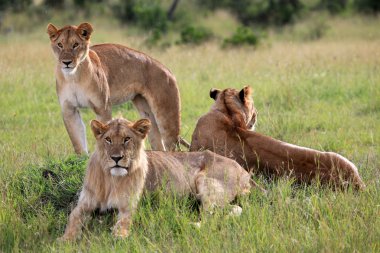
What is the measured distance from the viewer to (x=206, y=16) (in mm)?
22344

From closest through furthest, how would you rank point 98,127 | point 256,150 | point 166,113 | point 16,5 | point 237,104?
point 98,127 < point 256,150 < point 237,104 < point 166,113 < point 16,5

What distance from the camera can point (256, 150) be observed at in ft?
16.9

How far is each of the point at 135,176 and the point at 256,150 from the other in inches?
40.6

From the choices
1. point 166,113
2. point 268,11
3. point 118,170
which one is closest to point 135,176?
point 118,170

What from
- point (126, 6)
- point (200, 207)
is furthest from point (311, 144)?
point (126, 6)

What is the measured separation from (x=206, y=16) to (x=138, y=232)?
60.5ft

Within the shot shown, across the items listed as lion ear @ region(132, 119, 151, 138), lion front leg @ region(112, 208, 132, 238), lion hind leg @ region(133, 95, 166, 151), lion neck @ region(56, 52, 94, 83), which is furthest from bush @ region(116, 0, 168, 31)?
lion front leg @ region(112, 208, 132, 238)

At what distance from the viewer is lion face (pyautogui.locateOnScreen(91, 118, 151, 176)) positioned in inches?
167

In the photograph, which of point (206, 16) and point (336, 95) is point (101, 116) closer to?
point (336, 95)

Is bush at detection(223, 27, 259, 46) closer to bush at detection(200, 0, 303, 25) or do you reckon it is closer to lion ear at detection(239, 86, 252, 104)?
bush at detection(200, 0, 303, 25)

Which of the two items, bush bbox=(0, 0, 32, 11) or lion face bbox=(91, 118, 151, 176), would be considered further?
bush bbox=(0, 0, 32, 11)

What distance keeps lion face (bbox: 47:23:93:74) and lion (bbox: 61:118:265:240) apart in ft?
4.52

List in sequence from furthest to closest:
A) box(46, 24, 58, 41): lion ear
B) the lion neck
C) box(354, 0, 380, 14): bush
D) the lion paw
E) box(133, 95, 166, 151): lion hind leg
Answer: box(354, 0, 380, 14): bush, box(133, 95, 166, 151): lion hind leg, the lion neck, box(46, 24, 58, 41): lion ear, the lion paw

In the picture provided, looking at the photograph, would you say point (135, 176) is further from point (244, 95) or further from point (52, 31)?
point (52, 31)
